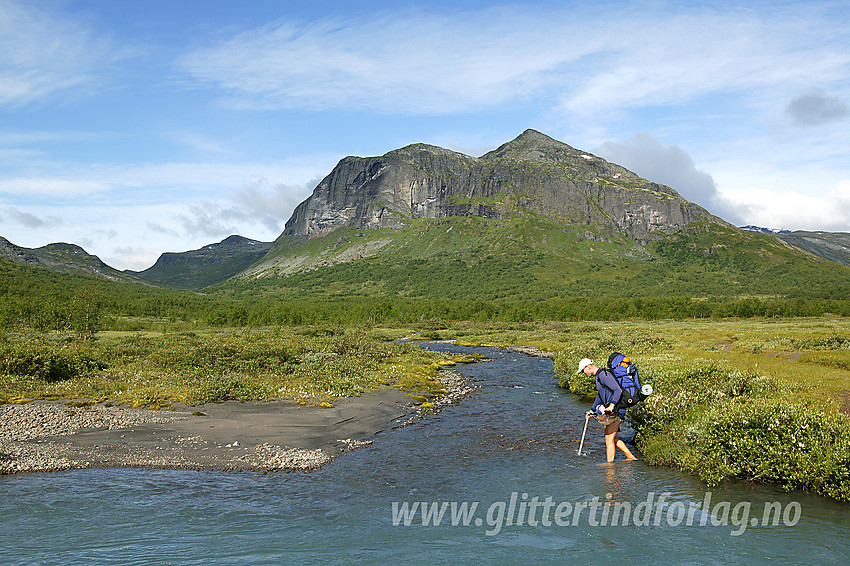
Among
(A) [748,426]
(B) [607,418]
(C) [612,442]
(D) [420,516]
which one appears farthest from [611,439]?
(D) [420,516]

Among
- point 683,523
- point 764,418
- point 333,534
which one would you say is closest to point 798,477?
point 764,418

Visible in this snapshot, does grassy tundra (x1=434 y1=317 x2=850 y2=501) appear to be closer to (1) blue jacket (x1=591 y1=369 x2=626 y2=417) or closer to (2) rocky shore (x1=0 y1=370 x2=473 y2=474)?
(1) blue jacket (x1=591 y1=369 x2=626 y2=417)

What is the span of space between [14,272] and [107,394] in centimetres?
18491

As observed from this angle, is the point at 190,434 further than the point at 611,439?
Yes

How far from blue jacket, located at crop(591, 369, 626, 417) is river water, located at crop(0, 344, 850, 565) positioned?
113 inches

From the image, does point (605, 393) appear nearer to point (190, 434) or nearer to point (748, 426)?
point (748, 426)

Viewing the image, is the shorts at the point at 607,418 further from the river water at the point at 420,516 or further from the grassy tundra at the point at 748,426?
the grassy tundra at the point at 748,426

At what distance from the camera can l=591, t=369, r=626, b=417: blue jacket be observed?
58.4ft

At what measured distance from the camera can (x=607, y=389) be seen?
18.1 meters

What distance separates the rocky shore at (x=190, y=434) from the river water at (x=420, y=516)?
1.22m

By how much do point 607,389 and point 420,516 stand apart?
310 inches

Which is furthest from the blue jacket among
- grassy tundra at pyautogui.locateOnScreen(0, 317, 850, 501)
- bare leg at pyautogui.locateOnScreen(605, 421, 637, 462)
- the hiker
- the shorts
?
grassy tundra at pyautogui.locateOnScreen(0, 317, 850, 501)

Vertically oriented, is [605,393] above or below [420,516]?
above

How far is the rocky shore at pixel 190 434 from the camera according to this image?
2083 centimetres
